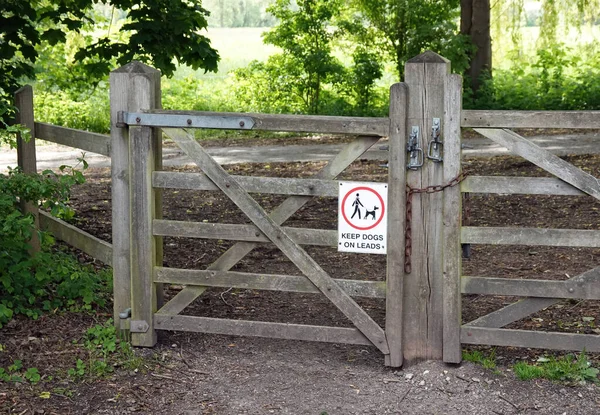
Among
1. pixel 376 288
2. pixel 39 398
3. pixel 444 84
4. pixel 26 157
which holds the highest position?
pixel 444 84

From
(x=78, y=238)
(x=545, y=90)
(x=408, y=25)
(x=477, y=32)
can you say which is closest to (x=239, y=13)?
(x=408, y=25)

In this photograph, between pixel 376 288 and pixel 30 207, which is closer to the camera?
→ pixel 376 288

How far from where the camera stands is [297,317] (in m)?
6.14

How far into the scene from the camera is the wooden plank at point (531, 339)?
491 centimetres

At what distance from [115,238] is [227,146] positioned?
28.9 ft

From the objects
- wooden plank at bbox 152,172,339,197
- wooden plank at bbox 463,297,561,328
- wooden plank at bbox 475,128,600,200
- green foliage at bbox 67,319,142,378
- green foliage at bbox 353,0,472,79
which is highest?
green foliage at bbox 353,0,472,79

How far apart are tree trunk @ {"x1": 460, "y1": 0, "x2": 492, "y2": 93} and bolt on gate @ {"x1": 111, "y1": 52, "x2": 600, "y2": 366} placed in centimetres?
1243

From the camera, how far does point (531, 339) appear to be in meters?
4.97

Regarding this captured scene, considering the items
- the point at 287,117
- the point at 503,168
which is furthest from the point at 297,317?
the point at 503,168

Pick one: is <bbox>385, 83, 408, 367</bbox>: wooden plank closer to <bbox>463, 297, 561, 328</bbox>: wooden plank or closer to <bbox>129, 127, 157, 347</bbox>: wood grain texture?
<bbox>463, 297, 561, 328</bbox>: wooden plank

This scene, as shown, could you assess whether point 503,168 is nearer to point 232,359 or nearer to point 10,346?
point 232,359

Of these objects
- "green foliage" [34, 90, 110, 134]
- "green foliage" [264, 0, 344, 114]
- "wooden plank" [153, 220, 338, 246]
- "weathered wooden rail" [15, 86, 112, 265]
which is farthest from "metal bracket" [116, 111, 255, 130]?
"green foliage" [264, 0, 344, 114]

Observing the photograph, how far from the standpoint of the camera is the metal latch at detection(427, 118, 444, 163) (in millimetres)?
4859

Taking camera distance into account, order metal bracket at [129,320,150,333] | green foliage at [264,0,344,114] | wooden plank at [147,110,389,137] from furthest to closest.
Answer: green foliage at [264,0,344,114]
metal bracket at [129,320,150,333]
wooden plank at [147,110,389,137]
